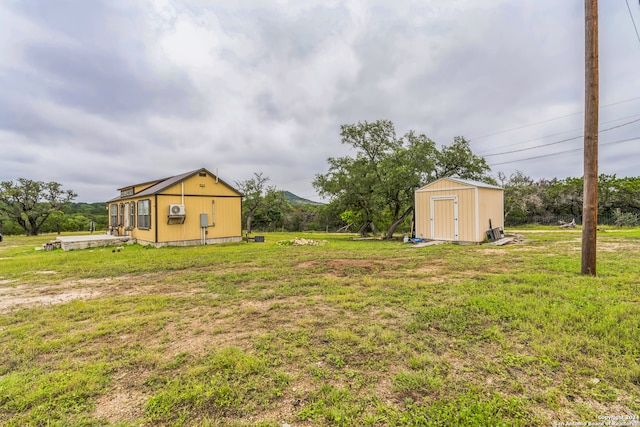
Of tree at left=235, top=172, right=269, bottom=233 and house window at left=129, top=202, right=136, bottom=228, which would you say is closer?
house window at left=129, top=202, right=136, bottom=228

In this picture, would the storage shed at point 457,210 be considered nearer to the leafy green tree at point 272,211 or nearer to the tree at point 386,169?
the tree at point 386,169

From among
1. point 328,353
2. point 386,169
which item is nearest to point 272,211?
point 386,169

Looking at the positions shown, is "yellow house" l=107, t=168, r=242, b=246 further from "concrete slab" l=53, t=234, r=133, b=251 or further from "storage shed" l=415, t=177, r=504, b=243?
"storage shed" l=415, t=177, r=504, b=243

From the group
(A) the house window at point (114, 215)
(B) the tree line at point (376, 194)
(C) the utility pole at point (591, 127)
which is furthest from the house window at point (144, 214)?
(C) the utility pole at point (591, 127)

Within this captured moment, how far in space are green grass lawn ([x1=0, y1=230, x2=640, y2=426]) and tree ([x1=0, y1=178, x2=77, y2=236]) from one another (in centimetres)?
2455

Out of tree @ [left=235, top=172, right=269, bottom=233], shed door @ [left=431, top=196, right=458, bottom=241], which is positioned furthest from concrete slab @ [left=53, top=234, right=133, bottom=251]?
shed door @ [left=431, top=196, right=458, bottom=241]

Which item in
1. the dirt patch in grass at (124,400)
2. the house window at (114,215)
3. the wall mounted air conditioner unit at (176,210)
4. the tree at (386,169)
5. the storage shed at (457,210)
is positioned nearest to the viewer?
the dirt patch in grass at (124,400)

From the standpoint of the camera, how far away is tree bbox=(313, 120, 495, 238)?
13.4m

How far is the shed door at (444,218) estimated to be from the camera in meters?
11.2

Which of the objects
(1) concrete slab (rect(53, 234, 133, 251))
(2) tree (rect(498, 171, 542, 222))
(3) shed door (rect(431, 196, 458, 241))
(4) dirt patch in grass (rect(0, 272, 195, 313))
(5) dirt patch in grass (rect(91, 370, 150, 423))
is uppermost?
(2) tree (rect(498, 171, 542, 222))

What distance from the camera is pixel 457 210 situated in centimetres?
1116

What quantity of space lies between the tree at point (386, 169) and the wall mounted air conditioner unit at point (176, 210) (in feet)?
24.8

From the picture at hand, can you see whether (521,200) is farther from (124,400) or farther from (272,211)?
(124,400)

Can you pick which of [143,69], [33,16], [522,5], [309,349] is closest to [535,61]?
[522,5]
